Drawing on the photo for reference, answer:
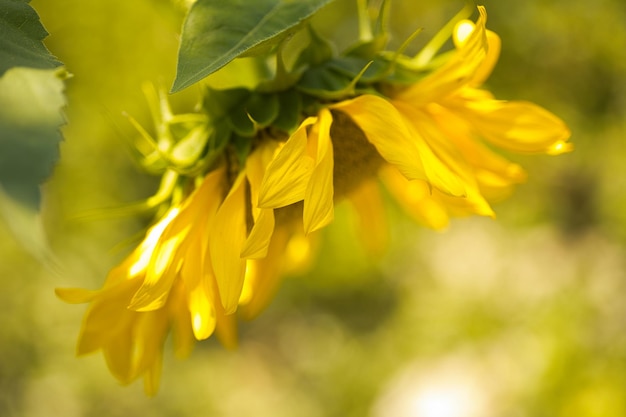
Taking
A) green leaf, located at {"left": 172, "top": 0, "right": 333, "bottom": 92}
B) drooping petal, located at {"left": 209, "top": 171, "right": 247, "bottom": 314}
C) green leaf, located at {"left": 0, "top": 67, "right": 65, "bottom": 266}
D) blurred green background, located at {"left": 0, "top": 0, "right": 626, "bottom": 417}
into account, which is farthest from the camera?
blurred green background, located at {"left": 0, "top": 0, "right": 626, "bottom": 417}

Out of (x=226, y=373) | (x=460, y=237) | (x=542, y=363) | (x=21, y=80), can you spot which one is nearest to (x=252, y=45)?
(x=21, y=80)

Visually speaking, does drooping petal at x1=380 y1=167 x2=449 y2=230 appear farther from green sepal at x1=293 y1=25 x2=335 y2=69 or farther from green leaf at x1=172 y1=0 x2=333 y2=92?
green leaf at x1=172 y1=0 x2=333 y2=92

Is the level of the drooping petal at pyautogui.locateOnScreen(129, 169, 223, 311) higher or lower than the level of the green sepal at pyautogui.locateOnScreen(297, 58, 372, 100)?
lower

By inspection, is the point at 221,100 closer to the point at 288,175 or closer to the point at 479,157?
the point at 288,175

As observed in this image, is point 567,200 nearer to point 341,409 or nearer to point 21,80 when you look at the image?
point 341,409

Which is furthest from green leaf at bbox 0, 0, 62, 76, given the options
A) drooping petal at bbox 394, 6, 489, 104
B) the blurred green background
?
the blurred green background

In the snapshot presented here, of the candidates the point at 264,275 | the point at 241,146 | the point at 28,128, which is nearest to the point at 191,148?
the point at 241,146

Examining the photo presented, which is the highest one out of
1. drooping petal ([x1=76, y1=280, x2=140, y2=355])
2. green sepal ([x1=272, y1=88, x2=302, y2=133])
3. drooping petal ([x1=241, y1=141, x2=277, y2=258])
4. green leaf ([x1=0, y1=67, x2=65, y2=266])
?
green leaf ([x1=0, y1=67, x2=65, y2=266])
